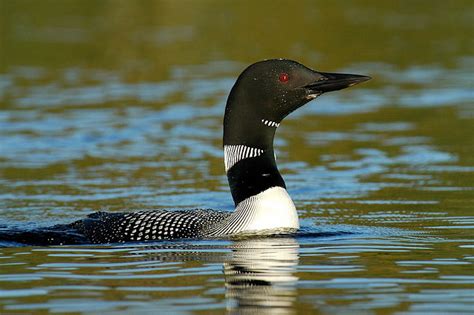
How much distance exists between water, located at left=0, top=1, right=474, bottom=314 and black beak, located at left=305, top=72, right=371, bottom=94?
3.09 feet

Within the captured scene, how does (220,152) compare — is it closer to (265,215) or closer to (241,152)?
(241,152)

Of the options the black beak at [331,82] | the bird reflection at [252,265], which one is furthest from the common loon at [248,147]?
the bird reflection at [252,265]

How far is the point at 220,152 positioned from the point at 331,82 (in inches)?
187

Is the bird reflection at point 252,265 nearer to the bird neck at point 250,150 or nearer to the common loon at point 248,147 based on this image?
the common loon at point 248,147

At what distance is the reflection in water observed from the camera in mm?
6133

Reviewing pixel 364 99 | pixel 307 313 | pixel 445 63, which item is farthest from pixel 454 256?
pixel 445 63

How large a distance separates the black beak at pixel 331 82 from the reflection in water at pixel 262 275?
3.27 feet

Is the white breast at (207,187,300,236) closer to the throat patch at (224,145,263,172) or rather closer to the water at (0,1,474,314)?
the water at (0,1,474,314)

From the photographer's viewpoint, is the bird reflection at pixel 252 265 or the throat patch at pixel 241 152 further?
the throat patch at pixel 241 152

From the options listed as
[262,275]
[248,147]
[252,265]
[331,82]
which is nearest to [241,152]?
[248,147]

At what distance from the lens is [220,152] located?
13.0m

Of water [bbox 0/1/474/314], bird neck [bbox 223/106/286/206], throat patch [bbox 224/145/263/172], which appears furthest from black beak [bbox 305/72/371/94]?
water [bbox 0/1/474/314]

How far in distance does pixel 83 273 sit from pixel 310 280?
50.4 inches

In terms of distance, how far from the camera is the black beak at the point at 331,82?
8266 millimetres
